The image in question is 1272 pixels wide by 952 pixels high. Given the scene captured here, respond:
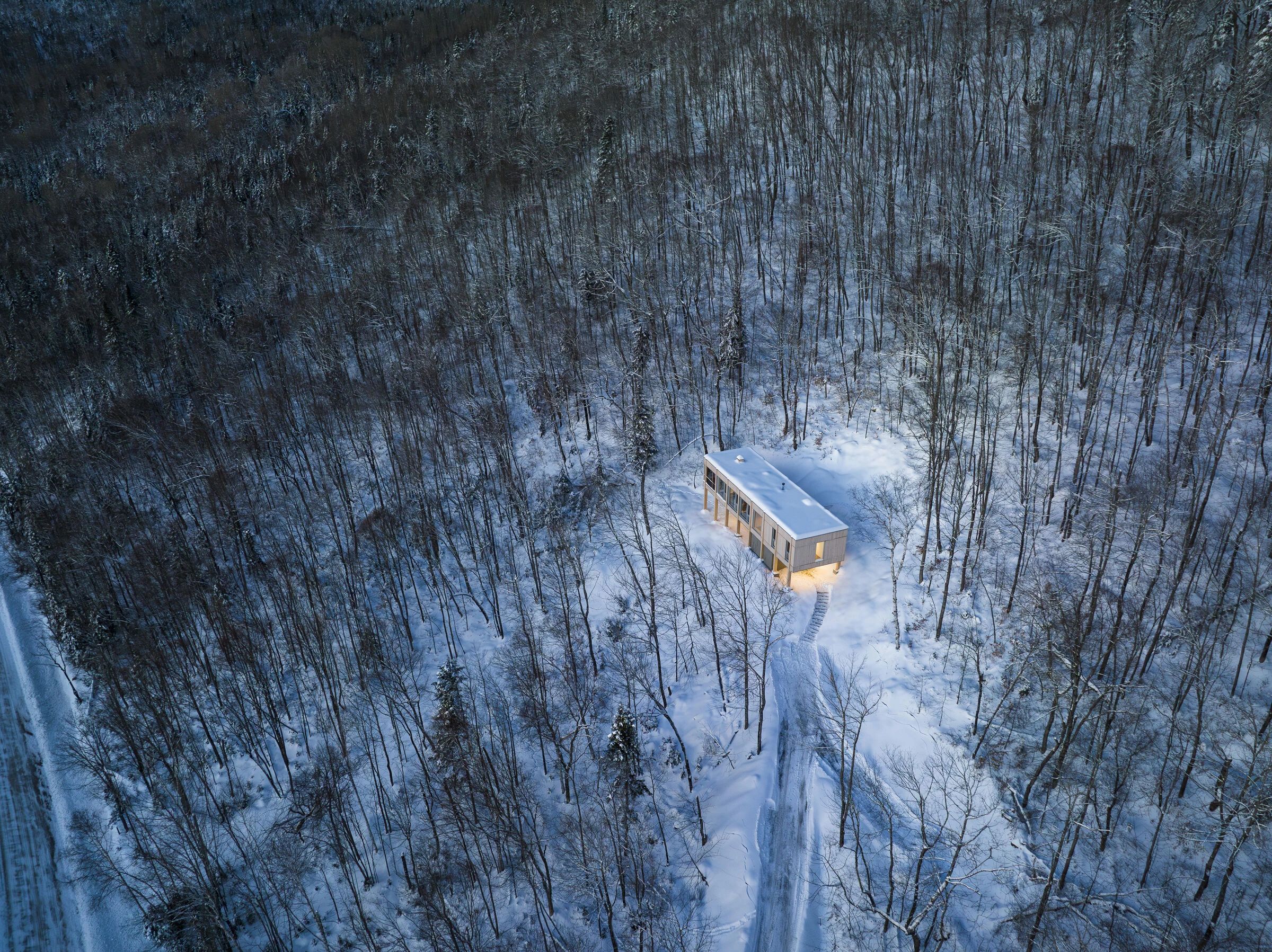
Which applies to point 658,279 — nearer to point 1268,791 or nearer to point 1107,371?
point 1107,371

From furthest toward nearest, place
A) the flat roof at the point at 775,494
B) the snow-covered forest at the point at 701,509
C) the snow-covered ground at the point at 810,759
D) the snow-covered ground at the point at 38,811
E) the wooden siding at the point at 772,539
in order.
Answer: the flat roof at the point at 775,494, the wooden siding at the point at 772,539, the snow-covered ground at the point at 38,811, the snow-covered forest at the point at 701,509, the snow-covered ground at the point at 810,759

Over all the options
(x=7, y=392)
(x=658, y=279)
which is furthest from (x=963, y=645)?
(x=7, y=392)

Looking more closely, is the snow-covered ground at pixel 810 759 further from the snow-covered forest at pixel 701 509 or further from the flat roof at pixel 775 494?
the flat roof at pixel 775 494

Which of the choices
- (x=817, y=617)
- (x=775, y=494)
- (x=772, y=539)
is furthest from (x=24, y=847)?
(x=775, y=494)

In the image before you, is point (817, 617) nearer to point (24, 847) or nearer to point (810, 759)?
point (810, 759)

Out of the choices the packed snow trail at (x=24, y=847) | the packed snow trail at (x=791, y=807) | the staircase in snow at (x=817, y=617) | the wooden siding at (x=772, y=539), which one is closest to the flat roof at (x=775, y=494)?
the wooden siding at (x=772, y=539)

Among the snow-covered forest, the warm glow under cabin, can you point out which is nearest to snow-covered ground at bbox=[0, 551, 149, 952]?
the snow-covered forest

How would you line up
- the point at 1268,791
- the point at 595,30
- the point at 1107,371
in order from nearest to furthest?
the point at 1268,791 → the point at 1107,371 → the point at 595,30
